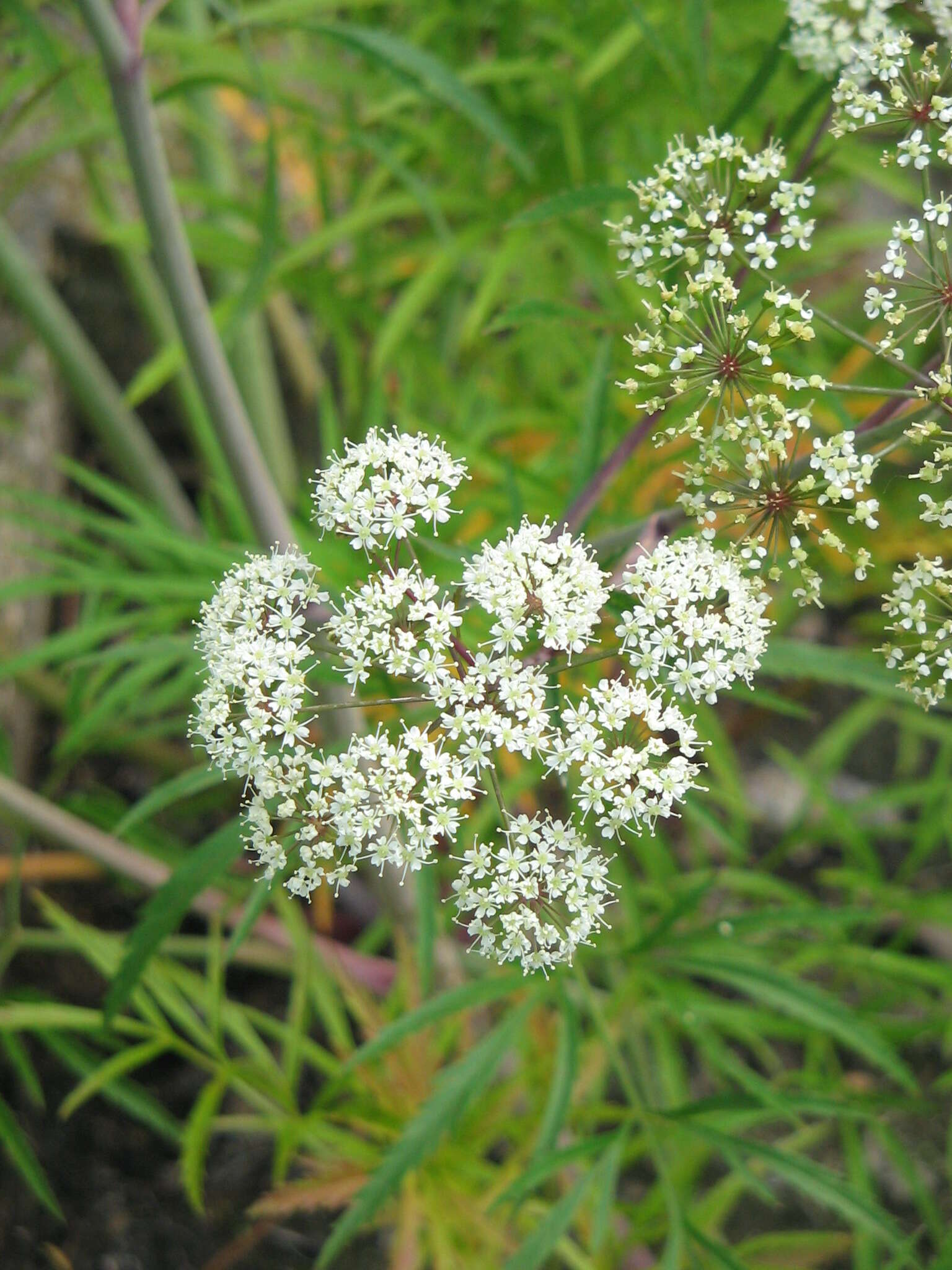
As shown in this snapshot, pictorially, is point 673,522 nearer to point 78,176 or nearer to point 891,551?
point 891,551

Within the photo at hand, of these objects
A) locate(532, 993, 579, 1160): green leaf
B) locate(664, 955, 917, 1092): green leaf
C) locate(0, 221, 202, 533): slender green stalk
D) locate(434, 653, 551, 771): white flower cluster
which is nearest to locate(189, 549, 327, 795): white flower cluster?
locate(434, 653, 551, 771): white flower cluster

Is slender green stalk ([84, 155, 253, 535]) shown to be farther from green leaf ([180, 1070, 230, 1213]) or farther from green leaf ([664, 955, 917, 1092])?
green leaf ([664, 955, 917, 1092])

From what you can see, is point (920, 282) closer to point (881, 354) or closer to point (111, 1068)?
point (881, 354)

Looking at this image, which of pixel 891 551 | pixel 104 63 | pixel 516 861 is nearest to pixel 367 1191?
pixel 516 861

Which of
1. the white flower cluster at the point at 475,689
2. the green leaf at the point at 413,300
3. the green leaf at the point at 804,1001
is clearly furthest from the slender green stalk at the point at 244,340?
→ the green leaf at the point at 804,1001

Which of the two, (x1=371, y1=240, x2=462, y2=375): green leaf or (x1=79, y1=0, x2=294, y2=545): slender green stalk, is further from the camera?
(x1=371, y1=240, x2=462, y2=375): green leaf

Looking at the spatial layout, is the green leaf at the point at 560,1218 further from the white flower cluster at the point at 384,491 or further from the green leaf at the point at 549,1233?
the white flower cluster at the point at 384,491

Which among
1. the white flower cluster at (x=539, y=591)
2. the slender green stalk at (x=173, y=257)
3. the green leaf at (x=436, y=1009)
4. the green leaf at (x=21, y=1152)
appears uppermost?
the slender green stalk at (x=173, y=257)

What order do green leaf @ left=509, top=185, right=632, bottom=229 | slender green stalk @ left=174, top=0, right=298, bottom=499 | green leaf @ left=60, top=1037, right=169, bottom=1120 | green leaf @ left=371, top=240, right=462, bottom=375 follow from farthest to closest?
1. slender green stalk @ left=174, top=0, right=298, bottom=499
2. green leaf @ left=371, top=240, right=462, bottom=375
3. green leaf @ left=60, top=1037, right=169, bottom=1120
4. green leaf @ left=509, top=185, right=632, bottom=229
